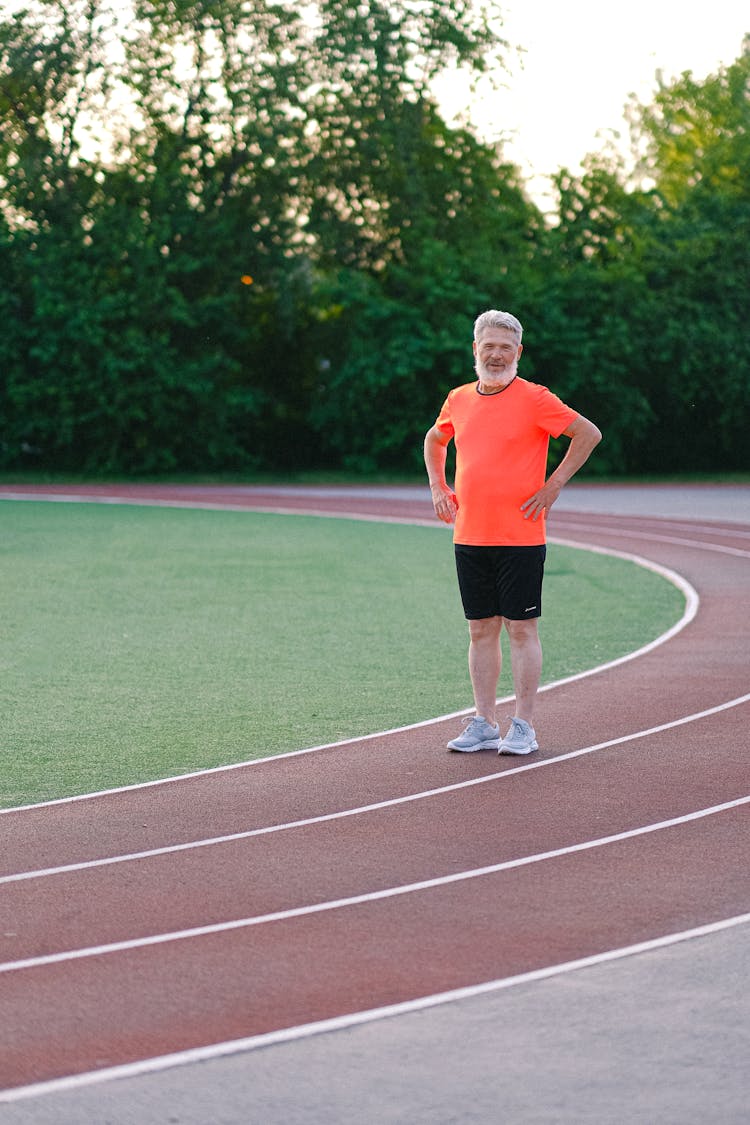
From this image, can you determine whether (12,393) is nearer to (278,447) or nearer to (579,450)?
(278,447)

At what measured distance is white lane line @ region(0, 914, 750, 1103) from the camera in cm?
364

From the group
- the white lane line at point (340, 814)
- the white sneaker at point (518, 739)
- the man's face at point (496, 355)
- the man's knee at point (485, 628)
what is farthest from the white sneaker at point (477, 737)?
the man's face at point (496, 355)

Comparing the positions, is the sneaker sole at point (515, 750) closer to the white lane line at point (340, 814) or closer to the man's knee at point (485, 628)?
the white lane line at point (340, 814)

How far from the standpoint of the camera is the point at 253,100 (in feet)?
112

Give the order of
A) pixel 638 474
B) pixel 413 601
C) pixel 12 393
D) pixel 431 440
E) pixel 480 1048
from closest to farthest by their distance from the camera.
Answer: pixel 480 1048 → pixel 431 440 → pixel 413 601 → pixel 12 393 → pixel 638 474

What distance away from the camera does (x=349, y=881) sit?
530 centimetres

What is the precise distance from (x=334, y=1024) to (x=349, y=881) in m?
1.32

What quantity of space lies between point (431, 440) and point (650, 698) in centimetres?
240

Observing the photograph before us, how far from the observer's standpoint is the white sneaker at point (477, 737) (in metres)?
7.39

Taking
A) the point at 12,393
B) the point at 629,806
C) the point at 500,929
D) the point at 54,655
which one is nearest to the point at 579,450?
the point at 629,806

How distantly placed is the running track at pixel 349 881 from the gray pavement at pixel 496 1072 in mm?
175

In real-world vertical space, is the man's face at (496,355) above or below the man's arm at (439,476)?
above

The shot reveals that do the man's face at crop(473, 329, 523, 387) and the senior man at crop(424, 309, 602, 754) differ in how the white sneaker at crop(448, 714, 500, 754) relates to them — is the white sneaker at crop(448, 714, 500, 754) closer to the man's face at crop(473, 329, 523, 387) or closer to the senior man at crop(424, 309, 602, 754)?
the senior man at crop(424, 309, 602, 754)

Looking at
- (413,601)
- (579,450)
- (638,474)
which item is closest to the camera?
(579,450)
